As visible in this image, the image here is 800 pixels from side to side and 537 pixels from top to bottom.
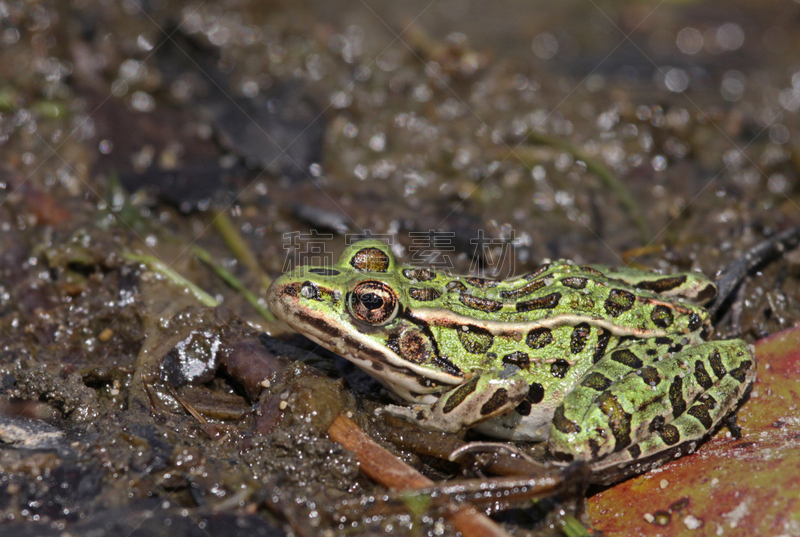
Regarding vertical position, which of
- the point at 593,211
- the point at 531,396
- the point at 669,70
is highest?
the point at 669,70

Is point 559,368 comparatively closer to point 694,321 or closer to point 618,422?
point 618,422

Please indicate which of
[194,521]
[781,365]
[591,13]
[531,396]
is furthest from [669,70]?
[194,521]

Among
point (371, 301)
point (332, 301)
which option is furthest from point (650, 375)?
point (332, 301)

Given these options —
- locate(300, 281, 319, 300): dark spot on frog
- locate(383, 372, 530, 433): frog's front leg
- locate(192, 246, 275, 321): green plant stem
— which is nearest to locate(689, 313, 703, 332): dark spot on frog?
locate(383, 372, 530, 433): frog's front leg

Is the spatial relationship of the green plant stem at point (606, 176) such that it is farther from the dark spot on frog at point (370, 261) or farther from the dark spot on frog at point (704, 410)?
the dark spot on frog at point (370, 261)

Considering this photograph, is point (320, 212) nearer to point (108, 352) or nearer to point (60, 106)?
point (108, 352)

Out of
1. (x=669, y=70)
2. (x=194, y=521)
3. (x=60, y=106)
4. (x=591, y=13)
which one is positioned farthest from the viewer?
(x=591, y=13)

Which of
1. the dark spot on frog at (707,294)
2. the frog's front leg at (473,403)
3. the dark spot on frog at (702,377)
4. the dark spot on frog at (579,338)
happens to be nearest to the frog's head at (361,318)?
the frog's front leg at (473,403)
